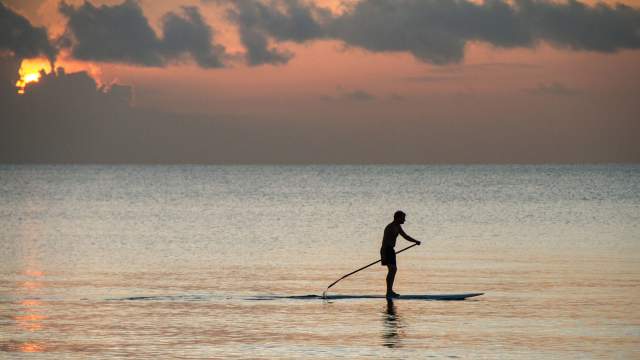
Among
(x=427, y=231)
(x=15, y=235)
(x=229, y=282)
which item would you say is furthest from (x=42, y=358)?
(x=427, y=231)

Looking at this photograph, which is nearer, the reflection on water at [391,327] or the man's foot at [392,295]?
the reflection on water at [391,327]

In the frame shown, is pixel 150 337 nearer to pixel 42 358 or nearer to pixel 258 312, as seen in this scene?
pixel 42 358

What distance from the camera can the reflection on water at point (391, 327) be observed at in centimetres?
1863

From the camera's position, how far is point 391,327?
20375 millimetres

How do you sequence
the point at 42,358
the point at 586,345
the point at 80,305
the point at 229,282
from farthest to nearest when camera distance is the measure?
the point at 229,282 < the point at 80,305 < the point at 586,345 < the point at 42,358

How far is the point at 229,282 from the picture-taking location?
93.7 feet

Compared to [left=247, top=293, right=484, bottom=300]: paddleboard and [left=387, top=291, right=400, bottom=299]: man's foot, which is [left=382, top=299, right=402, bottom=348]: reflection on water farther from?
[left=247, top=293, right=484, bottom=300]: paddleboard

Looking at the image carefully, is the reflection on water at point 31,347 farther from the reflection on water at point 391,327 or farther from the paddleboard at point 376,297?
the paddleboard at point 376,297

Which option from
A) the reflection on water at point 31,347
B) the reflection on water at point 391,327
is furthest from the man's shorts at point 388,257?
the reflection on water at point 31,347

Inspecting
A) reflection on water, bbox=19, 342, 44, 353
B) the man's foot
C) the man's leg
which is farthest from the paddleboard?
reflection on water, bbox=19, 342, 44, 353

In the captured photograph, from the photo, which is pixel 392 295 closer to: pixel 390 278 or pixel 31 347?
pixel 390 278

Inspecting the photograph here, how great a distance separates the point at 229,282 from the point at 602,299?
9239 millimetres

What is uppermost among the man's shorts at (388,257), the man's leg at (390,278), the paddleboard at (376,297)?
the man's shorts at (388,257)

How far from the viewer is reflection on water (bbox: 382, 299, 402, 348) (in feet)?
61.1
